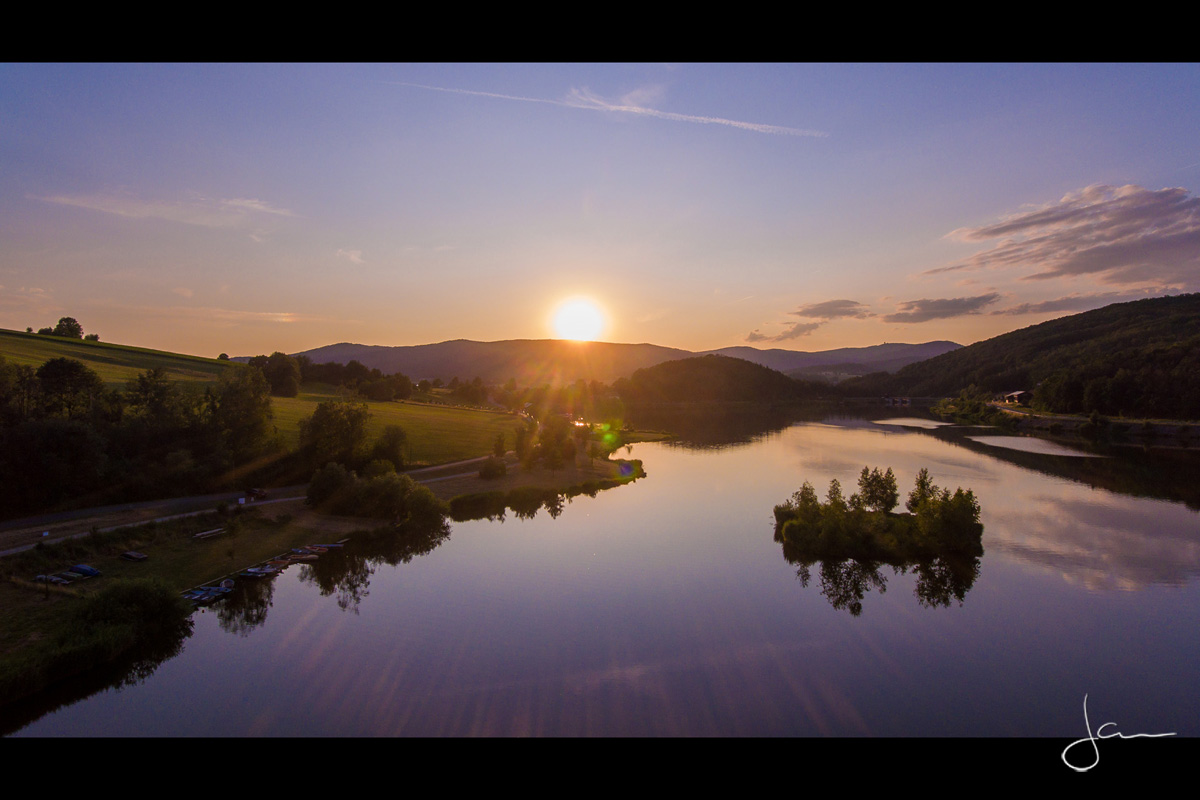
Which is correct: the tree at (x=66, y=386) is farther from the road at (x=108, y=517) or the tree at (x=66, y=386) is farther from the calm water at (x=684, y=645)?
the calm water at (x=684, y=645)

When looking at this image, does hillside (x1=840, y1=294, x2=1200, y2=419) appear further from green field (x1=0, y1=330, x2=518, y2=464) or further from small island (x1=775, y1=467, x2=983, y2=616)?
green field (x1=0, y1=330, x2=518, y2=464)

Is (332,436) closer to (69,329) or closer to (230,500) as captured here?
(230,500)

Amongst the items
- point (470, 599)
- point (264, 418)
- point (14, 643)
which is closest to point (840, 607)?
point (470, 599)

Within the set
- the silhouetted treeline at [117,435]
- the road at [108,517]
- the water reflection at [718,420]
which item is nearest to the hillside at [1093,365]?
the water reflection at [718,420]

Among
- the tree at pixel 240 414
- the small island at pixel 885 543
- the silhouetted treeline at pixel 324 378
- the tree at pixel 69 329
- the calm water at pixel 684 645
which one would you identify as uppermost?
the tree at pixel 69 329

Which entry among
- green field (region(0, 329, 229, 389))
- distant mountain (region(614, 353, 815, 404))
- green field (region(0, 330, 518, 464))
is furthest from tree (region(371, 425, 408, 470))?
distant mountain (region(614, 353, 815, 404))

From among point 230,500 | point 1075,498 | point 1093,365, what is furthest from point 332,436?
point 1093,365
